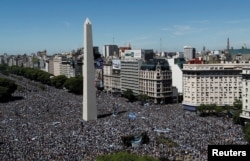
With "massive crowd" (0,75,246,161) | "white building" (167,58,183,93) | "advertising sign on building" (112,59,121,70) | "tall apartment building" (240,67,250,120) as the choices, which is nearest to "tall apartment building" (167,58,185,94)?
"white building" (167,58,183,93)

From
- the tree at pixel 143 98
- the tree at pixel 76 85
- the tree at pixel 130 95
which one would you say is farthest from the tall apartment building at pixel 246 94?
the tree at pixel 76 85

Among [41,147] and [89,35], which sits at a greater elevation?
[89,35]

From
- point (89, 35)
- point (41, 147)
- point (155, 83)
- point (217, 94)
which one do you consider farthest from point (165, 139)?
point (155, 83)

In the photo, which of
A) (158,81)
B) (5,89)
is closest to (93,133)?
(158,81)

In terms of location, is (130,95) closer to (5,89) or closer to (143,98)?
(143,98)

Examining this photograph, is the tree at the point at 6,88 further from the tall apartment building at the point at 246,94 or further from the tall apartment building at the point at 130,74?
the tall apartment building at the point at 246,94

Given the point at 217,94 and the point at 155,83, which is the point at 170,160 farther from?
the point at 155,83
